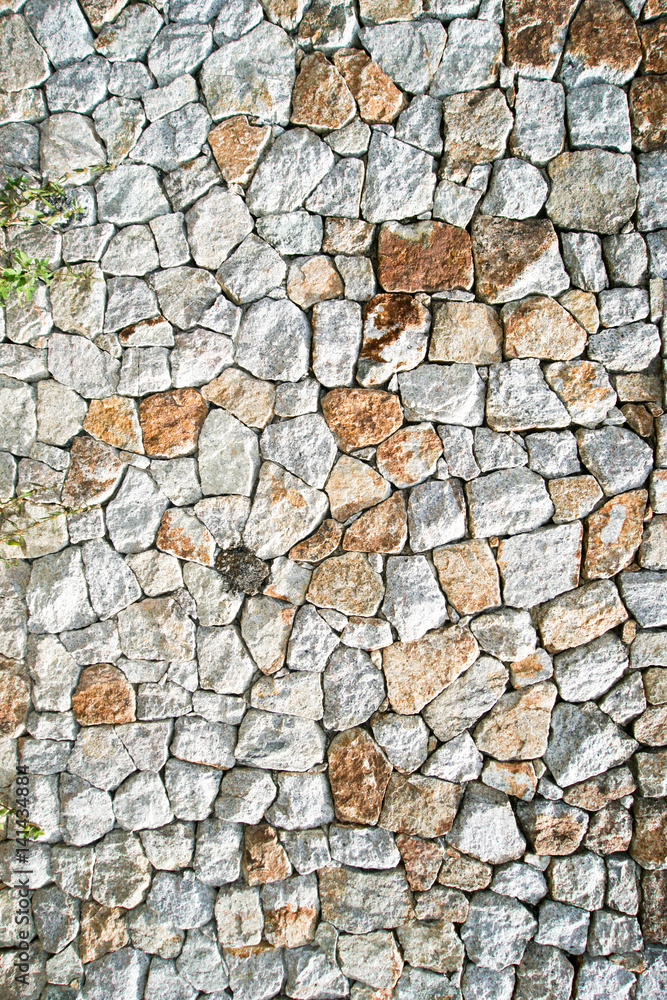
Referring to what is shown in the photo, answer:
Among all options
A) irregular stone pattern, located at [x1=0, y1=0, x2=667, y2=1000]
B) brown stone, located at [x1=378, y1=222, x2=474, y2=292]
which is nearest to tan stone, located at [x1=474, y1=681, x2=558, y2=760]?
irregular stone pattern, located at [x1=0, y1=0, x2=667, y2=1000]

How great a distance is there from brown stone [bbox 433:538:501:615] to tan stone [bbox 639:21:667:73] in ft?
5.08

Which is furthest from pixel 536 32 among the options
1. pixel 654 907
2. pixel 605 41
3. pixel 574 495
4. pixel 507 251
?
pixel 654 907

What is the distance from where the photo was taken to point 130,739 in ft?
7.09

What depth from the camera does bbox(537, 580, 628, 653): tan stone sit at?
6.53 ft

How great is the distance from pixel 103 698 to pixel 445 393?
1.56 m

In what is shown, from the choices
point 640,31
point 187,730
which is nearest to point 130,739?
point 187,730

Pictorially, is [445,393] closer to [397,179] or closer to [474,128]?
[397,179]

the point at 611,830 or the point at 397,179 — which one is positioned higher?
the point at 397,179

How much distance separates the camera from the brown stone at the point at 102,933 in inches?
84.5

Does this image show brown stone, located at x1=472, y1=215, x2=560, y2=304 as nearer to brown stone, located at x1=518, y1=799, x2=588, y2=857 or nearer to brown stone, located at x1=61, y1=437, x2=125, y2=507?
brown stone, located at x1=61, y1=437, x2=125, y2=507

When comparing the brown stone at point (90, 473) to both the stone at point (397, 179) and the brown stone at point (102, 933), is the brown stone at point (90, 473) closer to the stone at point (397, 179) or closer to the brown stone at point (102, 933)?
the stone at point (397, 179)

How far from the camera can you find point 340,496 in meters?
2.06

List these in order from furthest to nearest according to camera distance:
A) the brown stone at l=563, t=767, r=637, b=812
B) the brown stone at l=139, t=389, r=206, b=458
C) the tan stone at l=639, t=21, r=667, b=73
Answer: the brown stone at l=139, t=389, r=206, b=458, the brown stone at l=563, t=767, r=637, b=812, the tan stone at l=639, t=21, r=667, b=73

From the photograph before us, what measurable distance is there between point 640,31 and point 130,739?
2809 millimetres
